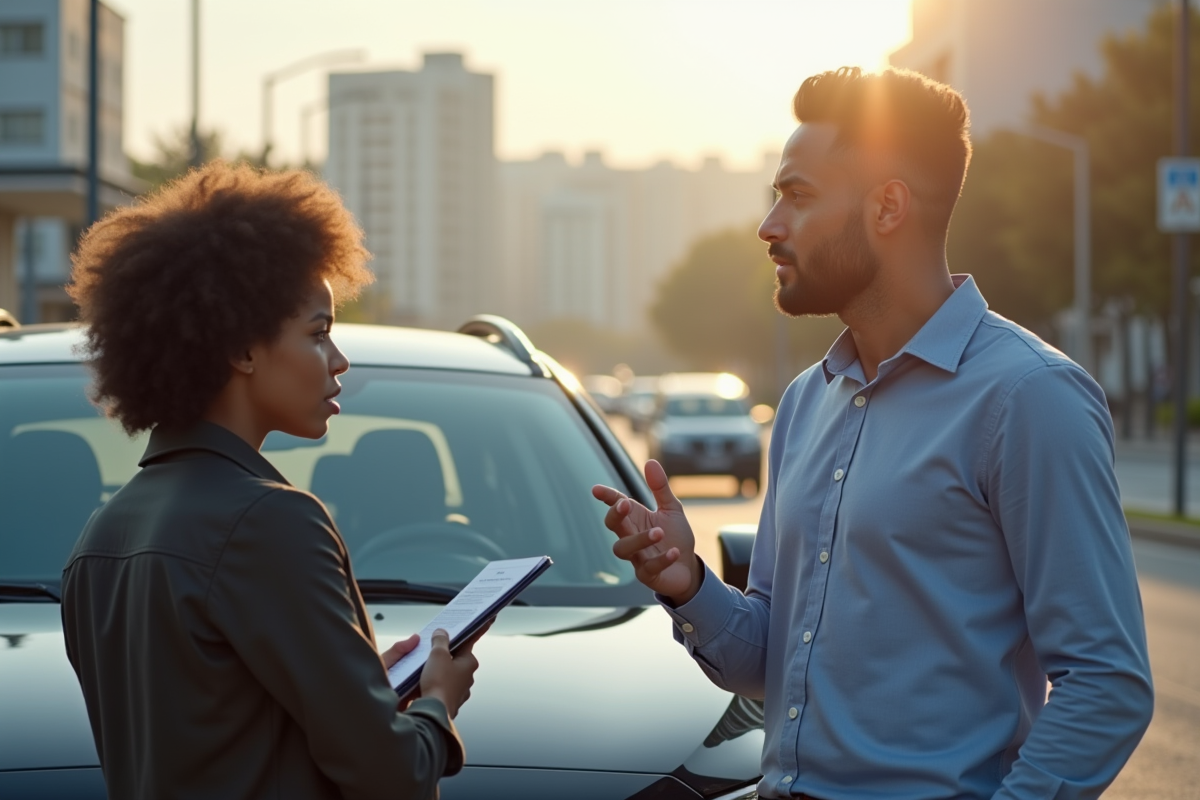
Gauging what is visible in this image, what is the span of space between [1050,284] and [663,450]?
67.4 feet

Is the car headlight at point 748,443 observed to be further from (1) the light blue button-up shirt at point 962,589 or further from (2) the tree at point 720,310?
(2) the tree at point 720,310

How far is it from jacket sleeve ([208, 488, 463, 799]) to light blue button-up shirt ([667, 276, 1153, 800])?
2.20ft

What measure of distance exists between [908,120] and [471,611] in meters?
0.94

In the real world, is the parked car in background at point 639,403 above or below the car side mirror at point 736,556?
below

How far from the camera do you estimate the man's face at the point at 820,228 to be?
250 cm

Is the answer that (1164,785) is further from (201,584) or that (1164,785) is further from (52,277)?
(52,277)

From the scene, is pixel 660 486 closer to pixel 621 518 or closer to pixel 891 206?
pixel 621 518

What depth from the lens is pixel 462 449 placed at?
432cm

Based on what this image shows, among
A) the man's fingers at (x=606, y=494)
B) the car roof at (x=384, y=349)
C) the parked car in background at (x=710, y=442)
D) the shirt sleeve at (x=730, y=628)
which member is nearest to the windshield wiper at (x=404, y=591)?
the car roof at (x=384, y=349)

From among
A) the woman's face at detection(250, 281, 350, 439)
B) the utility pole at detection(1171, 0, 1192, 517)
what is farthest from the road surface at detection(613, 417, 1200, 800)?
the woman's face at detection(250, 281, 350, 439)

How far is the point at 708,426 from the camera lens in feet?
83.7

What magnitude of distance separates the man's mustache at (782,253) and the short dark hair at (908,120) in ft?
0.57

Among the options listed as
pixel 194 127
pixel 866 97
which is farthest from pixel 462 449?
pixel 194 127

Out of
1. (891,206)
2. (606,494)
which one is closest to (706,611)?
(606,494)
